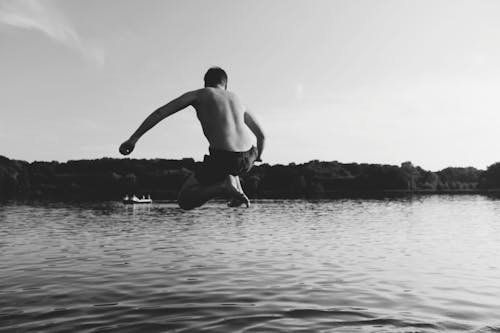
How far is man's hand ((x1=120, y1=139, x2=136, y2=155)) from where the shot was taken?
5.16 m

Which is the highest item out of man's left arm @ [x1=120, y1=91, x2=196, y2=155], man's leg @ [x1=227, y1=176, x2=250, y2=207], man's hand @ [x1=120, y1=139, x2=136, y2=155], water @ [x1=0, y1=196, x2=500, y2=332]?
man's left arm @ [x1=120, y1=91, x2=196, y2=155]

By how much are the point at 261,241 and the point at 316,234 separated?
999cm

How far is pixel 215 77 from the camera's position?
19.9 ft

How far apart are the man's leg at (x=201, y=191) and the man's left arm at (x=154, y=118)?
0.99 m

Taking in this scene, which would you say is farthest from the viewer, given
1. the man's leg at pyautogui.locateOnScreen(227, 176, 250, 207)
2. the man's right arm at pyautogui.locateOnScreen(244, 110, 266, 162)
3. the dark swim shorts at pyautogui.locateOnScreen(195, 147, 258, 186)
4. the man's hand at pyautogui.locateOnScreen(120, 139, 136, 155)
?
the man's right arm at pyautogui.locateOnScreen(244, 110, 266, 162)

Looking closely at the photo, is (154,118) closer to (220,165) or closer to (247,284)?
(220,165)

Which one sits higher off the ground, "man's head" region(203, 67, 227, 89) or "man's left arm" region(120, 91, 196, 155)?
"man's head" region(203, 67, 227, 89)

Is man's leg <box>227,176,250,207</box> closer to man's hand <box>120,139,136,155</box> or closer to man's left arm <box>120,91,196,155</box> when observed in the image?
man's left arm <box>120,91,196,155</box>

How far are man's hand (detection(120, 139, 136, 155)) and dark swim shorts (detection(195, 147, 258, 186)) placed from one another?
3.53 feet

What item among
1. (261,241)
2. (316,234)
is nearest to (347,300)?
(261,241)

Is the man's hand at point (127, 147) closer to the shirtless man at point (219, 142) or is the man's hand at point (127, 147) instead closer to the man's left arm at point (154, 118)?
the man's left arm at point (154, 118)

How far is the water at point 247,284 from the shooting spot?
18562mm

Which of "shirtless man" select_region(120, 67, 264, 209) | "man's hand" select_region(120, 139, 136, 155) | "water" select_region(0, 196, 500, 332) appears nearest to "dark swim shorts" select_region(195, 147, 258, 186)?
"shirtless man" select_region(120, 67, 264, 209)

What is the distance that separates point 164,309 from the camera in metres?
20.2
